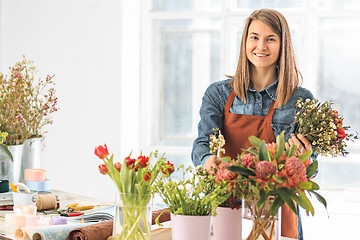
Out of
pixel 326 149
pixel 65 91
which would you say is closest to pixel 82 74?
pixel 65 91

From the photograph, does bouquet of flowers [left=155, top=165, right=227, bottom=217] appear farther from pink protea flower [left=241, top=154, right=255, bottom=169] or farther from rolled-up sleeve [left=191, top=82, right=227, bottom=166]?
rolled-up sleeve [left=191, top=82, right=227, bottom=166]

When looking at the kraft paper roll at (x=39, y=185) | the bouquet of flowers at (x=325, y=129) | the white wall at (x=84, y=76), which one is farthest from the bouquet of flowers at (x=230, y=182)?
the white wall at (x=84, y=76)

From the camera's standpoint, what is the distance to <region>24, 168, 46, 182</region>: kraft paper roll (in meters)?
2.53

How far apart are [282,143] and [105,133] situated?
10.6 feet

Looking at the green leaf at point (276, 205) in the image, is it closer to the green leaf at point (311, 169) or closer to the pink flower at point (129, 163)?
the green leaf at point (311, 169)

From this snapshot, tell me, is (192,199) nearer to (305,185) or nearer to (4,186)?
(305,185)

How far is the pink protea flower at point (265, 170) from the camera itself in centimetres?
127

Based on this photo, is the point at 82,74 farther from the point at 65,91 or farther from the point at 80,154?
the point at 80,154

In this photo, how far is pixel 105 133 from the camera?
4.46 metres

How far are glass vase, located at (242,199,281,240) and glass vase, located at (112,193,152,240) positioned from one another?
281mm

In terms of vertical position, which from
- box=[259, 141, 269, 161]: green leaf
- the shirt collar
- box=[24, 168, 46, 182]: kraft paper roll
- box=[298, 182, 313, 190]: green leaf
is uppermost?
the shirt collar

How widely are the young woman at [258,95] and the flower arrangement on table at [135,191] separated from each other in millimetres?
770

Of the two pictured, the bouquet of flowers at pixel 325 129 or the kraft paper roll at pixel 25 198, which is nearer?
the bouquet of flowers at pixel 325 129

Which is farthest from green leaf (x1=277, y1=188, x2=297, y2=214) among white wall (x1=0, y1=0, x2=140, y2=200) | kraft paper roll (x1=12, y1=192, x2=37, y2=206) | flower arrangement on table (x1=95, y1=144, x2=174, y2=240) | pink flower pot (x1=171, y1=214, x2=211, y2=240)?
white wall (x1=0, y1=0, x2=140, y2=200)
